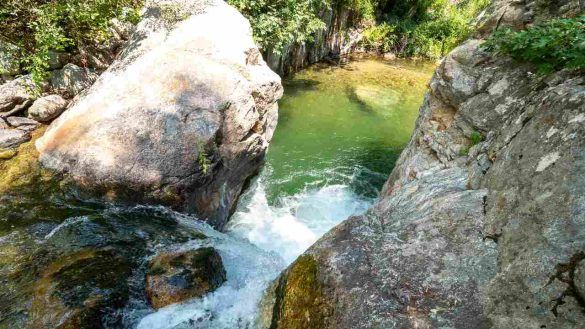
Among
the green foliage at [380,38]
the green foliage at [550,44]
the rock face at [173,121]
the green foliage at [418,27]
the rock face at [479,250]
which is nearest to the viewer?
the rock face at [479,250]

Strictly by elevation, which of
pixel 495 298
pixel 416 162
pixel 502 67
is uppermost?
pixel 502 67

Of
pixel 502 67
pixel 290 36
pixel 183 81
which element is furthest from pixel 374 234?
pixel 290 36

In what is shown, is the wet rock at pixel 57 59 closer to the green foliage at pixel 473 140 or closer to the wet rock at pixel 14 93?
the wet rock at pixel 14 93

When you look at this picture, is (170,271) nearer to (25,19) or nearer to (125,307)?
(125,307)

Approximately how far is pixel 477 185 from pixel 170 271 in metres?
3.08

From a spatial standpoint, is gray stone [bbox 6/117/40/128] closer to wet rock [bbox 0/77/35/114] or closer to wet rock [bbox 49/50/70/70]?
wet rock [bbox 0/77/35/114]

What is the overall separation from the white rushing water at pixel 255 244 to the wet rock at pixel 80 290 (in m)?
0.44

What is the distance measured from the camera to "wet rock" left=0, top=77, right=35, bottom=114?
20.1ft

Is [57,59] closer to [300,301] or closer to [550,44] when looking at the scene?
[300,301]

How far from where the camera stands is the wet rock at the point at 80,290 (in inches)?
127

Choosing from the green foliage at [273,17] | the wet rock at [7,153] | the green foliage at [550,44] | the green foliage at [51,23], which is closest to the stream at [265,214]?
the wet rock at [7,153]

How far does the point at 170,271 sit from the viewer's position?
12.4 feet

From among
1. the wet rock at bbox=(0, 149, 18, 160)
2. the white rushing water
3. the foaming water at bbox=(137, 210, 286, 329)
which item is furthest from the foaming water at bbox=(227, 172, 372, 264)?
the wet rock at bbox=(0, 149, 18, 160)

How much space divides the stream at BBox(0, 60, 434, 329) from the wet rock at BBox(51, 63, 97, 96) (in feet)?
8.65
